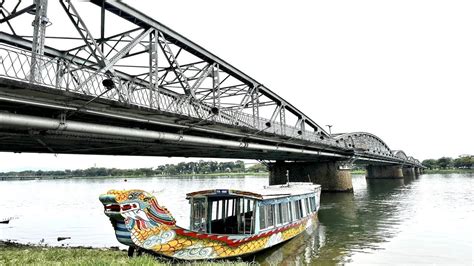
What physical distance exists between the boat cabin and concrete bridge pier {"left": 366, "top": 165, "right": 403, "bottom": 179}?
94.6m

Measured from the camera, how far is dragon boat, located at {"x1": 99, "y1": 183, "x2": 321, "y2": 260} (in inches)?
424

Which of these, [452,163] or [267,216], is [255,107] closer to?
[267,216]

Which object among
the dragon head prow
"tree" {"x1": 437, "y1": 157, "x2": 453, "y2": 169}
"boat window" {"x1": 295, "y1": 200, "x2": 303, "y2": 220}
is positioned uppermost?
"tree" {"x1": 437, "y1": 157, "x2": 453, "y2": 169}

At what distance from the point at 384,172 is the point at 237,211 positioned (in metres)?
98.5

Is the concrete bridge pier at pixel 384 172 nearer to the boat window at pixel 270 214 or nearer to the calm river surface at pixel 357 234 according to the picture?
the calm river surface at pixel 357 234

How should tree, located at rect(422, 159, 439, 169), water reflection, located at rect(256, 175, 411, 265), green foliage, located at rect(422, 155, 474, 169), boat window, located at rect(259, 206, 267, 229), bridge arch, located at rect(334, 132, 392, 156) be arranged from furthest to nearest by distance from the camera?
tree, located at rect(422, 159, 439, 169), green foliage, located at rect(422, 155, 474, 169), bridge arch, located at rect(334, 132, 392, 156), water reflection, located at rect(256, 175, 411, 265), boat window, located at rect(259, 206, 267, 229)

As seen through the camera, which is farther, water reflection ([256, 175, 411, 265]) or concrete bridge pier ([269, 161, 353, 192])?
concrete bridge pier ([269, 161, 353, 192])

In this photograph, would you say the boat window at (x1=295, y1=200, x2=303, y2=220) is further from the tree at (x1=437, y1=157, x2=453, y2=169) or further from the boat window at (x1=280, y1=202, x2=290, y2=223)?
the tree at (x1=437, y1=157, x2=453, y2=169)

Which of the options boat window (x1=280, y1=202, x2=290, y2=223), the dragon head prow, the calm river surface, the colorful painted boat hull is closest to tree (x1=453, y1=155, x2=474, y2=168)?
the calm river surface

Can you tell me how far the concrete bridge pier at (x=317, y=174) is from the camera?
164ft

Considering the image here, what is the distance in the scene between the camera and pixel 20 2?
1320 cm

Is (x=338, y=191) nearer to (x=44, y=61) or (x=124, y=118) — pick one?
(x=124, y=118)

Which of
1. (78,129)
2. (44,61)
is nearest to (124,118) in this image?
(78,129)

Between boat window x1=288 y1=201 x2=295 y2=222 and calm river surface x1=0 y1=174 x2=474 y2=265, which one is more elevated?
boat window x1=288 y1=201 x2=295 y2=222
